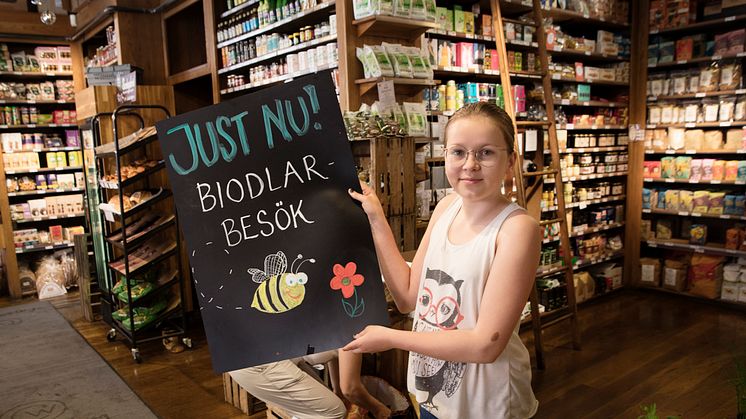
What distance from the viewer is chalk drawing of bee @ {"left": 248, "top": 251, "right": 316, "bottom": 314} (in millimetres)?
1377

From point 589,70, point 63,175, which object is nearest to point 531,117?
point 589,70

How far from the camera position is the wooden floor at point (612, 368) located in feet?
10.7

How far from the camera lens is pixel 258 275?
4.56 feet

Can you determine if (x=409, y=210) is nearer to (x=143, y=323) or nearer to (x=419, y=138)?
(x=419, y=138)

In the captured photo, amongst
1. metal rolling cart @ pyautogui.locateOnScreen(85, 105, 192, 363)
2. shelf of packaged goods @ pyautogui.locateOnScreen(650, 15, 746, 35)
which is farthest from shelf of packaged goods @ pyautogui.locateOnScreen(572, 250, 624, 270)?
metal rolling cart @ pyautogui.locateOnScreen(85, 105, 192, 363)

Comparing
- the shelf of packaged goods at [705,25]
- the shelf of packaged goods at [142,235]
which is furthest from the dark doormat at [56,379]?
the shelf of packaged goods at [705,25]

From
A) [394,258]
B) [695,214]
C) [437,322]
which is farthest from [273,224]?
[695,214]

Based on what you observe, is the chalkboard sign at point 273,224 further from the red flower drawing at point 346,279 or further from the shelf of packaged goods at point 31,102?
the shelf of packaged goods at point 31,102

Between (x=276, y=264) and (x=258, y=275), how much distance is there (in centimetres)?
6

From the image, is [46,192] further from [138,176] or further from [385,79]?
[385,79]

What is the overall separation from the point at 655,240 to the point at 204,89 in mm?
5246

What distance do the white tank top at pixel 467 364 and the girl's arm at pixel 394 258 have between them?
15cm

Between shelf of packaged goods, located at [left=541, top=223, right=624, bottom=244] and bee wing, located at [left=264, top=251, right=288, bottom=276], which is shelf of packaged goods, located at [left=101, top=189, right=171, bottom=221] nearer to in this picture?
bee wing, located at [left=264, top=251, right=288, bottom=276]

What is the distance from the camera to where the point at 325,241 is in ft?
4.58
